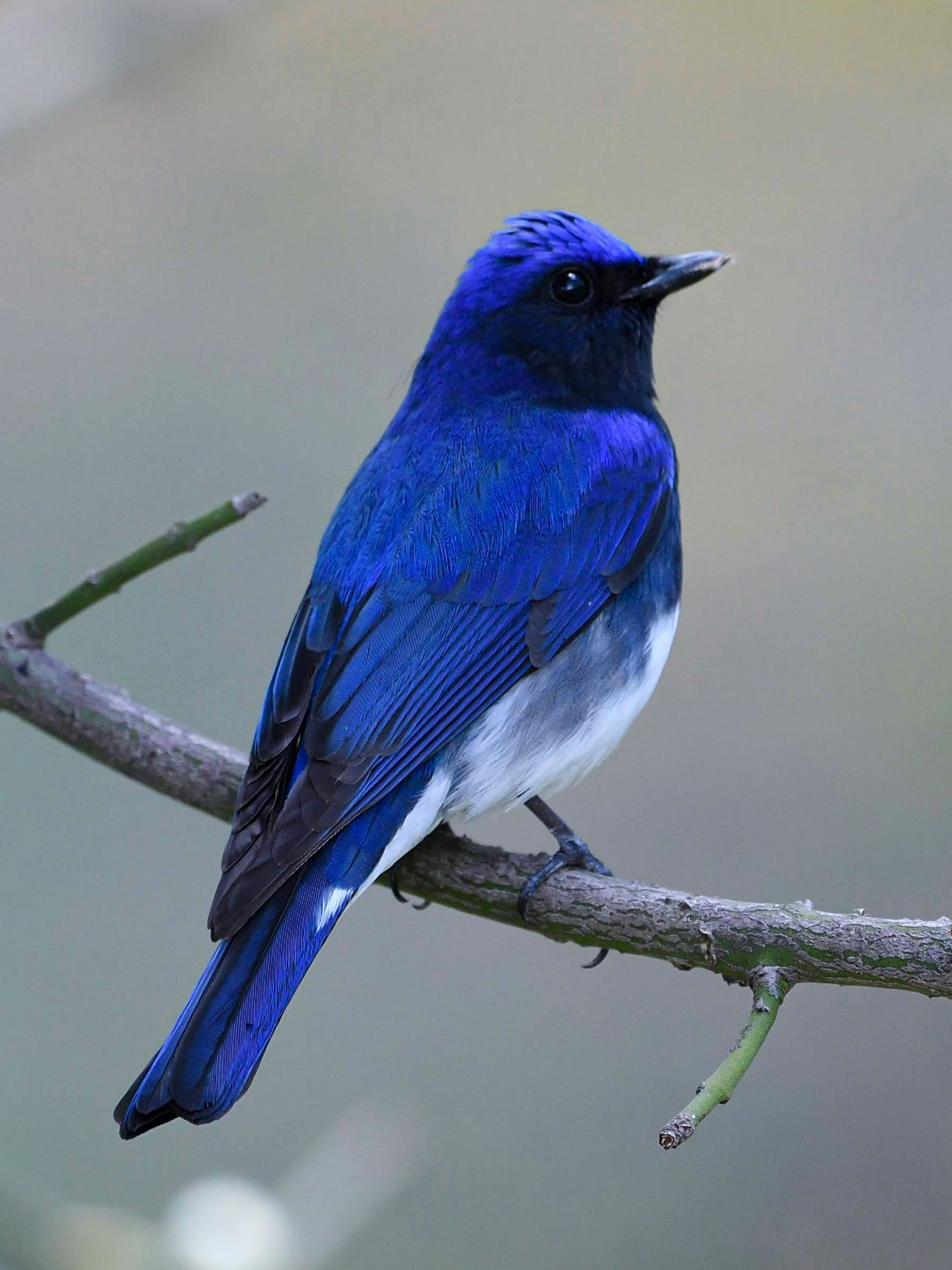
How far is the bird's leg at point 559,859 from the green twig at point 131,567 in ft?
3.12

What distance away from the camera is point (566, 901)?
3.12 meters

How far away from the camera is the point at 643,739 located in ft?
20.0

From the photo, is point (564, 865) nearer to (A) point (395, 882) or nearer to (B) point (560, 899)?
(B) point (560, 899)

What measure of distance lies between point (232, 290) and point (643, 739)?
275 cm

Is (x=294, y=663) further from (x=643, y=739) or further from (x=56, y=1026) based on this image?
(x=643, y=739)

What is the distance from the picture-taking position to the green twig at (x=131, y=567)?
3139 millimetres

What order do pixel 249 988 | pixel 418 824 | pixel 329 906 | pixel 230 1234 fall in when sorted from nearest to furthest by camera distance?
pixel 230 1234 < pixel 249 988 < pixel 329 906 < pixel 418 824

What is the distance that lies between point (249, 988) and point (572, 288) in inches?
74.5

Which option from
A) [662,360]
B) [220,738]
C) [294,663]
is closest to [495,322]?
[294,663]

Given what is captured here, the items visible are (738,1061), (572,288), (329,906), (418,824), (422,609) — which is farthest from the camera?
(572,288)

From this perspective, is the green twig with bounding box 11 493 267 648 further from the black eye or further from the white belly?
the black eye

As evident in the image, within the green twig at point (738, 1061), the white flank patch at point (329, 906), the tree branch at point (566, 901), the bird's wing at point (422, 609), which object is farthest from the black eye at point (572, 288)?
the green twig at point (738, 1061)

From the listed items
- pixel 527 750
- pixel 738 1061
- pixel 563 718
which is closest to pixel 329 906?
pixel 527 750

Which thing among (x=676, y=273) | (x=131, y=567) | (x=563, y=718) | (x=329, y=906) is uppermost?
(x=131, y=567)
